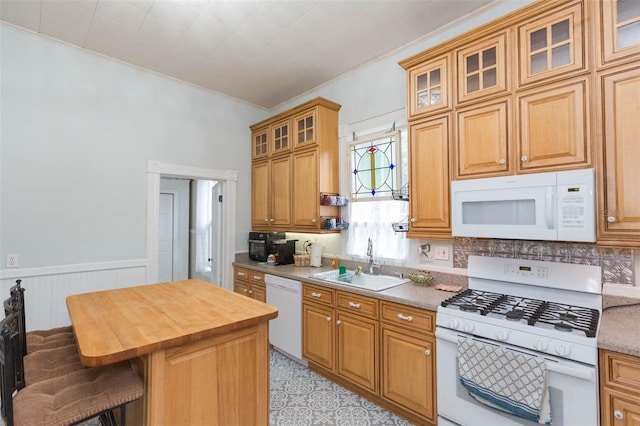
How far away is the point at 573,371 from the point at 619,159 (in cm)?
109

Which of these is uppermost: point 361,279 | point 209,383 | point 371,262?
point 371,262

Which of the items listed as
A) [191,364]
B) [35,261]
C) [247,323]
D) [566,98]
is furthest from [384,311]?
[35,261]

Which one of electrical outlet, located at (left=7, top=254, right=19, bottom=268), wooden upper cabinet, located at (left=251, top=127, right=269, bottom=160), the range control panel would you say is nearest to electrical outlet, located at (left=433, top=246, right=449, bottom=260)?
the range control panel

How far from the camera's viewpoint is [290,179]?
352cm

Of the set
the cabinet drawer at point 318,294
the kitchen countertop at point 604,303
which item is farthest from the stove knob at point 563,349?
the cabinet drawer at point 318,294

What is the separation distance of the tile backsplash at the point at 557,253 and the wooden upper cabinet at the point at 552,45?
1.04 meters

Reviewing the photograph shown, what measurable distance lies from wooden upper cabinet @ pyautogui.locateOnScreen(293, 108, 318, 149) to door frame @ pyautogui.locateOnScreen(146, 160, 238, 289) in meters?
1.09

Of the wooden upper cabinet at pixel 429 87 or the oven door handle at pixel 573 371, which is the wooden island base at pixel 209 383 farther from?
the wooden upper cabinet at pixel 429 87

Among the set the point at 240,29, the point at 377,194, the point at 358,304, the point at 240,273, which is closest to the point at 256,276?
the point at 240,273

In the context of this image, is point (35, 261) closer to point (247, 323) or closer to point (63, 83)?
point (63, 83)

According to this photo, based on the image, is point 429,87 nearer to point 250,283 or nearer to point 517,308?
point 517,308

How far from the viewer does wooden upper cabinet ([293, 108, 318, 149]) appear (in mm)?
3219

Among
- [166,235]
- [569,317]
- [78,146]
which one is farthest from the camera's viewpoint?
[166,235]

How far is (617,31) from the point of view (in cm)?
158
